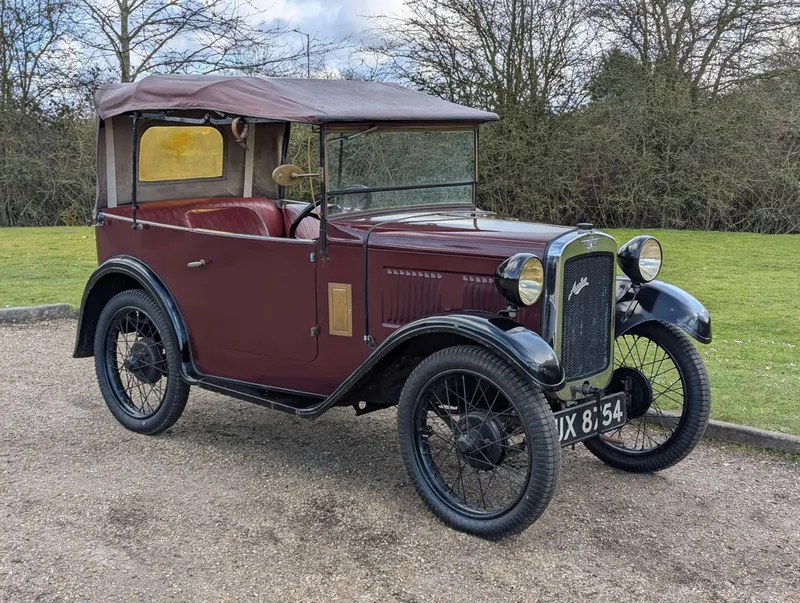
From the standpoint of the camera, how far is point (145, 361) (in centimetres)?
479

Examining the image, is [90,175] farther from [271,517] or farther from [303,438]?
[271,517]

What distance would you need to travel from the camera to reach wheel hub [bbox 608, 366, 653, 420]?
3.97m

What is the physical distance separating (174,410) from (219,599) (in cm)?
184

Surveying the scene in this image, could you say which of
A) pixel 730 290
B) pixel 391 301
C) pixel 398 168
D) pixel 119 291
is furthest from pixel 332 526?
pixel 730 290

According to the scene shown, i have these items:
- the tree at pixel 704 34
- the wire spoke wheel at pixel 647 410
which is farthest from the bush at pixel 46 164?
the wire spoke wheel at pixel 647 410

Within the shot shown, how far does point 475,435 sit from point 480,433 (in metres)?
0.02

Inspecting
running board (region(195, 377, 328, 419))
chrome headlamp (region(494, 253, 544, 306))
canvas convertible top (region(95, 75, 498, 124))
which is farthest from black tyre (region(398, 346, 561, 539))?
canvas convertible top (region(95, 75, 498, 124))

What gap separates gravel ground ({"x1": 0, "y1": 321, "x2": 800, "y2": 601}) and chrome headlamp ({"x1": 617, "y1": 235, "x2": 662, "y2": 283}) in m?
1.03

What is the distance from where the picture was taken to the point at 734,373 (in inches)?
220

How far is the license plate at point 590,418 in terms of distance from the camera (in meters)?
3.47

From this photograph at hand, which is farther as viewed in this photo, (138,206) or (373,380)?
(138,206)

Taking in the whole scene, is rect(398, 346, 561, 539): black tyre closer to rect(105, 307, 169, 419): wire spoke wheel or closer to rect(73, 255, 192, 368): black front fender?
rect(73, 255, 192, 368): black front fender

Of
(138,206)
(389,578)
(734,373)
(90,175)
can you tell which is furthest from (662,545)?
(90,175)

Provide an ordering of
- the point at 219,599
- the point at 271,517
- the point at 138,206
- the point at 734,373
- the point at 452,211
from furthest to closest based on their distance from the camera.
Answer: the point at 734,373 → the point at 138,206 → the point at 452,211 → the point at 271,517 → the point at 219,599
